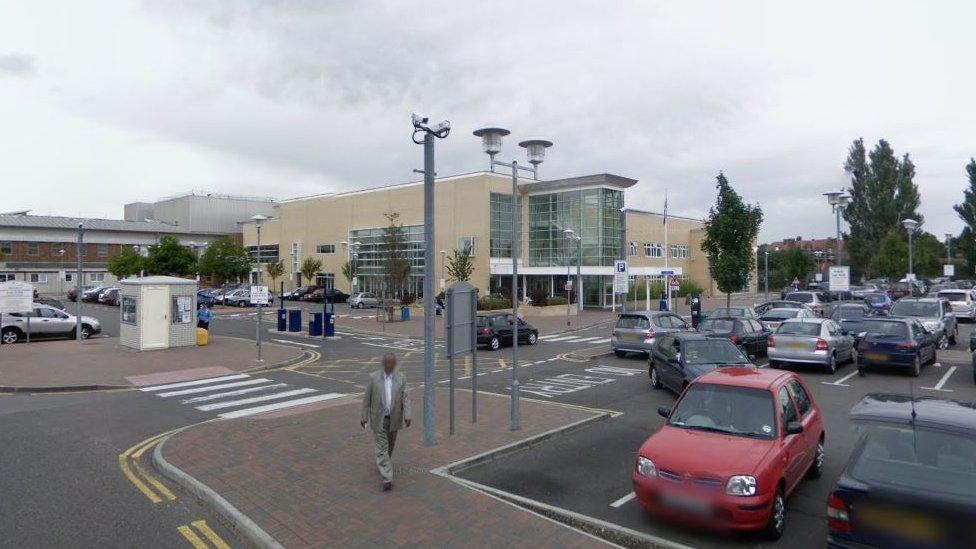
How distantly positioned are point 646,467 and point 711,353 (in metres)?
7.73

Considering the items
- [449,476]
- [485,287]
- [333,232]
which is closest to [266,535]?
[449,476]

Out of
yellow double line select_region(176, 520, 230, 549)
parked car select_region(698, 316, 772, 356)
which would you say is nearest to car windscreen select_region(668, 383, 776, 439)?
yellow double line select_region(176, 520, 230, 549)

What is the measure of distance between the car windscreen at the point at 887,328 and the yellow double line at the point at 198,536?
17.2m

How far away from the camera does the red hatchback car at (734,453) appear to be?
625 cm

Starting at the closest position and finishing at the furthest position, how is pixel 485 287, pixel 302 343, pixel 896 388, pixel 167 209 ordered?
pixel 896 388 < pixel 302 343 < pixel 485 287 < pixel 167 209

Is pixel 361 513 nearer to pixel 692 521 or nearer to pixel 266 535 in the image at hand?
pixel 266 535

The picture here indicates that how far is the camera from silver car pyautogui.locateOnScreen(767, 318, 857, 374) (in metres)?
17.4

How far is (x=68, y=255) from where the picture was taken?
72.7 metres

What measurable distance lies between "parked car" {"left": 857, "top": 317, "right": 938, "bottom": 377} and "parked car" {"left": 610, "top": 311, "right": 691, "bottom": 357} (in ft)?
18.9

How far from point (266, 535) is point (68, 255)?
8015 cm

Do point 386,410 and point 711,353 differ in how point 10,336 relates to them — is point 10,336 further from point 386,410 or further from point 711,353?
point 711,353

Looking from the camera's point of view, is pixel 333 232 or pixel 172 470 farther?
pixel 333 232

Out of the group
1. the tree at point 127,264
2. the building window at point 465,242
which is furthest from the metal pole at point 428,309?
the tree at point 127,264

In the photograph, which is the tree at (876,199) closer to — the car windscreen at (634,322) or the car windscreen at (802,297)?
the car windscreen at (802,297)
